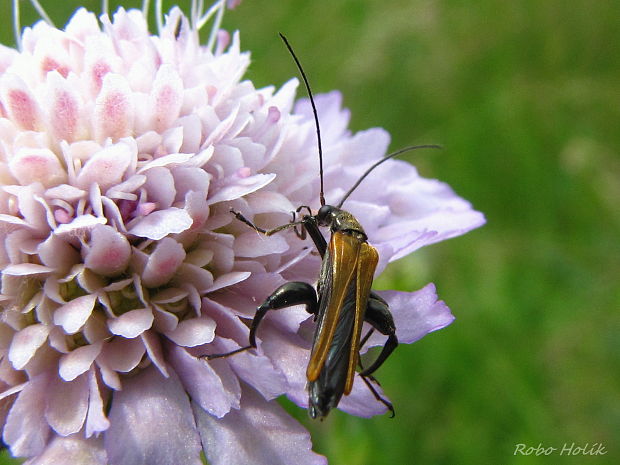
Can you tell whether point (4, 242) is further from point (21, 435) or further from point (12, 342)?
point (21, 435)

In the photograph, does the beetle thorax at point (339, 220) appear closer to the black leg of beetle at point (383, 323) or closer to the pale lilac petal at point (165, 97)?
the black leg of beetle at point (383, 323)

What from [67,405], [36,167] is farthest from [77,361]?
[36,167]

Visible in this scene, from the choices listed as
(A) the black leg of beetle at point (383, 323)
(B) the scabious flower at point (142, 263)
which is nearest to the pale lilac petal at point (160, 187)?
(B) the scabious flower at point (142, 263)

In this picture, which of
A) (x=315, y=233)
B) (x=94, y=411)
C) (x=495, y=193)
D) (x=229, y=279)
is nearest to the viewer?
(x=94, y=411)

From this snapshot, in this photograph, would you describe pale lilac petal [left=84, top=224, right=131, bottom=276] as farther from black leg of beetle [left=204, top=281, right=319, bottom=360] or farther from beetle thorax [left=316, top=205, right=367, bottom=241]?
beetle thorax [left=316, top=205, right=367, bottom=241]

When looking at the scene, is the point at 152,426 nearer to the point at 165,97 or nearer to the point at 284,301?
the point at 284,301

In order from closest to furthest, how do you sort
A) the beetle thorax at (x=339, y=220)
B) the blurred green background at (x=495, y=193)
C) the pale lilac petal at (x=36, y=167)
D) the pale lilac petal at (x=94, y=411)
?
the pale lilac petal at (x=94, y=411), the pale lilac petal at (x=36, y=167), the beetle thorax at (x=339, y=220), the blurred green background at (x=495, y=193)
